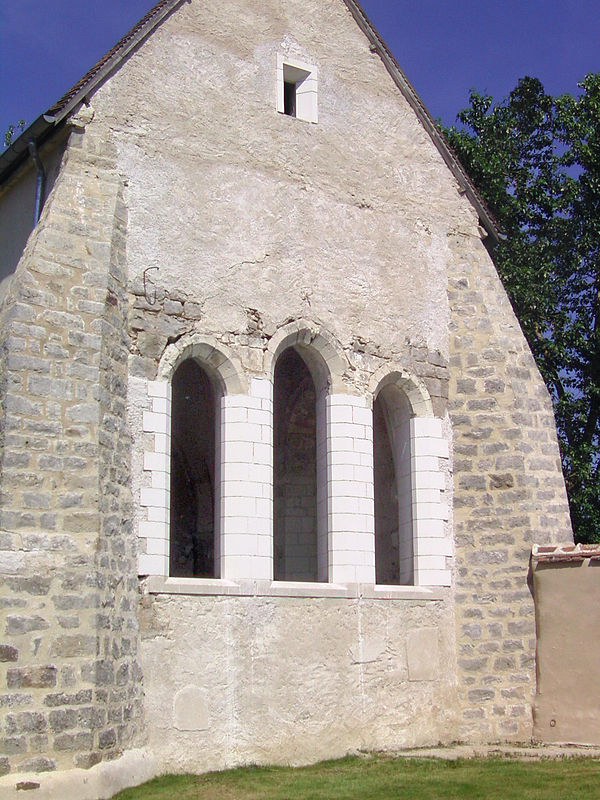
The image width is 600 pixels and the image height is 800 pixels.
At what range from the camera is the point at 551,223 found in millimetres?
18688

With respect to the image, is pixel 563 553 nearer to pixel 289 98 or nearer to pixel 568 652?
pixel 568 652

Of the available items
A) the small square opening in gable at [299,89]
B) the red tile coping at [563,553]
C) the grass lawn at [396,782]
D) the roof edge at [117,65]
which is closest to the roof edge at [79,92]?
the roof edge at [117,65]

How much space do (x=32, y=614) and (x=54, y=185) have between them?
4.08 metres

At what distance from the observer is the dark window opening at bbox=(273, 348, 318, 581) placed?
530 inches

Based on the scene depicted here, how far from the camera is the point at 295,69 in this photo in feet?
40.2

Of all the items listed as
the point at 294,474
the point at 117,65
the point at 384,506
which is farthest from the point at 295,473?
the point at 117,65

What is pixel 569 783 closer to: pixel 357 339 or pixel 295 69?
pixel 357 339

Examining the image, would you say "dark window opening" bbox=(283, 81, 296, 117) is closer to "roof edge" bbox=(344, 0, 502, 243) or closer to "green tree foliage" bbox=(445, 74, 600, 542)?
"roof edge" bbox=(344, 0, 502, 243)

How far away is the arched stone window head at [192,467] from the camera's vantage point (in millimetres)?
14375

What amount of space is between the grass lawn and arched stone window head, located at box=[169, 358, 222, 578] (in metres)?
4.64

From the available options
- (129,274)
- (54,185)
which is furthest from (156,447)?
(54,185)

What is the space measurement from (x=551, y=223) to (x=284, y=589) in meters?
10.5

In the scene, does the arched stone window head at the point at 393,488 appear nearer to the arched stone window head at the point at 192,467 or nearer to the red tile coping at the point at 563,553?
the red tile coping at the point at 563,553

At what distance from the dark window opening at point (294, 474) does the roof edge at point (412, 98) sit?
2.96 meters
